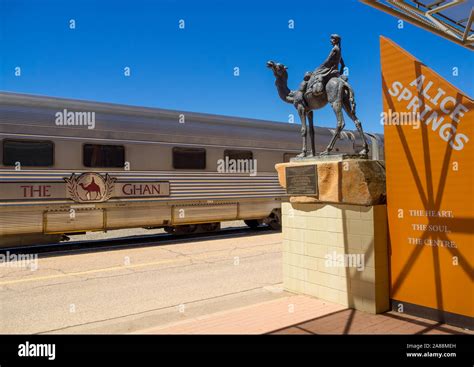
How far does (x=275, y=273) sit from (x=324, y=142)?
8.96 m

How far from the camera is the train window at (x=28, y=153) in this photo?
9773 millimetres

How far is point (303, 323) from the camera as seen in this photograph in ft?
15.6

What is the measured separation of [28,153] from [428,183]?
30.6 ft

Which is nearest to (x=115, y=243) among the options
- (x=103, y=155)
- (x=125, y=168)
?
(x=125, y=168)

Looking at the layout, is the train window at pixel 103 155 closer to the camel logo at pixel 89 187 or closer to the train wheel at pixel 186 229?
the camel logo at pixel 89 187

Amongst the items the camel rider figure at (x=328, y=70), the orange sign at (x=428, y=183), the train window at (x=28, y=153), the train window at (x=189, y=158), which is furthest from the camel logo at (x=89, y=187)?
the orange sign at (x=428, y=183)

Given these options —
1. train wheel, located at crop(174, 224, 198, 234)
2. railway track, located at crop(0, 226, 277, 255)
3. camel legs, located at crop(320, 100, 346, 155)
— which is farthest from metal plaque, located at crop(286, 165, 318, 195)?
train wheel, located at crop(174, 224, 198, 234)

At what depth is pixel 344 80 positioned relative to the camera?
6480 mm

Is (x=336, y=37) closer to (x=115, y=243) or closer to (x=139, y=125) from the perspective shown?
(x=139, y=125)

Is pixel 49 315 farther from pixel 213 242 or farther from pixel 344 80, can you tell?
pixel 213 242

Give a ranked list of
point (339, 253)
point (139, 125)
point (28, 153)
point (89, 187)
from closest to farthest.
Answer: point (339, 253) < point (28, 153) < point (89, 187) < point (139, 125)

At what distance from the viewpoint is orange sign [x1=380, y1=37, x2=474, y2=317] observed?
4309 mm

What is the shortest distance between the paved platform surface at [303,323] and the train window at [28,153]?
7.07 meters

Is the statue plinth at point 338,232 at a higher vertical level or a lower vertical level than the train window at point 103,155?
lower
